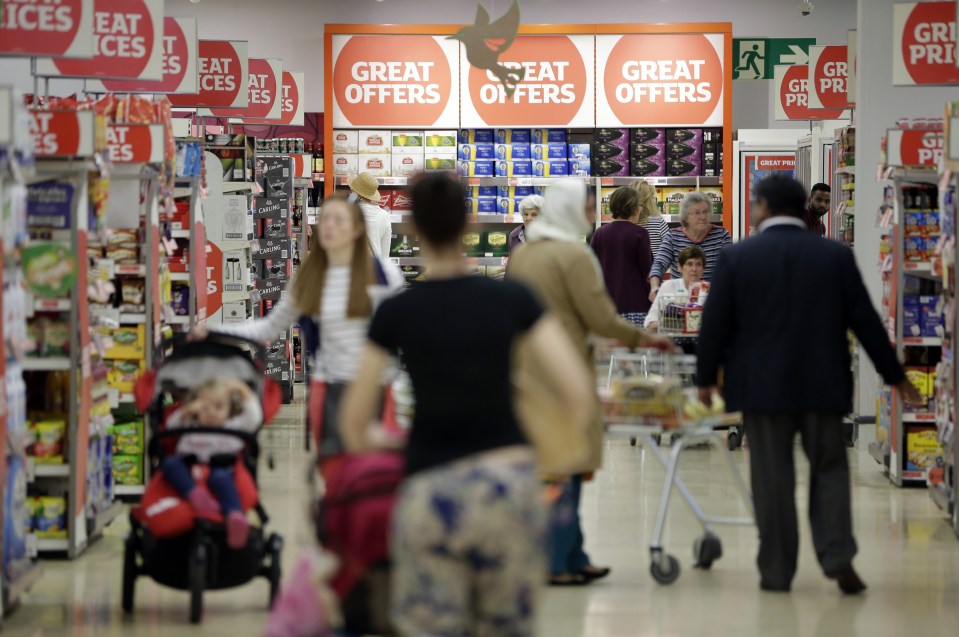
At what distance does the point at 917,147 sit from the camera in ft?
25.0

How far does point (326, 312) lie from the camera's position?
5.56 meters

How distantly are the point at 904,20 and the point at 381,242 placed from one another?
4.70 m

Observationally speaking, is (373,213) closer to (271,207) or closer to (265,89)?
(271,207)

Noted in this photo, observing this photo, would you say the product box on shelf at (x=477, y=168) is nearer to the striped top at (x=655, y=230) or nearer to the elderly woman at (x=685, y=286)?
the striped top at (x=655, y=230)

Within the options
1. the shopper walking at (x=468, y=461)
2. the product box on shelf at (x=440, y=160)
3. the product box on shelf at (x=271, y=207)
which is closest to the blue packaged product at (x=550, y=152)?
the product box on shelf at (x=440, y=160)

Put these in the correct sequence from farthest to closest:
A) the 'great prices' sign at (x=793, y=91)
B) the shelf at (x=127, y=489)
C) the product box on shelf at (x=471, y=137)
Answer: the product box on shelf at (x=471, y=137), the 'great prices' sign at (x=793, y=91), the shelf at (x=127, y=489)

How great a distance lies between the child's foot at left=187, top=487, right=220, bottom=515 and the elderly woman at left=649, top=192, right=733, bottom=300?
5039 millimetres

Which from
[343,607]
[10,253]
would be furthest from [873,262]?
[343,607]

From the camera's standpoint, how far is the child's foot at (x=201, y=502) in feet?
16.9

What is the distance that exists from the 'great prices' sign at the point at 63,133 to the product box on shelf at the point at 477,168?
29.9 ft

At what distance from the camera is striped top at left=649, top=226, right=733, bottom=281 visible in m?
9.70

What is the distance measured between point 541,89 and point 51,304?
9.79 meters

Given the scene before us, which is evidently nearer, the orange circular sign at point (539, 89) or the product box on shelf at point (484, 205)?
the product box on shelf at point (484, 205)

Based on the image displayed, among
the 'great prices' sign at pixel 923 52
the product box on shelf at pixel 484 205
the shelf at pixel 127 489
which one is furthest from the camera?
the product box on shelf at pixel 484 205
